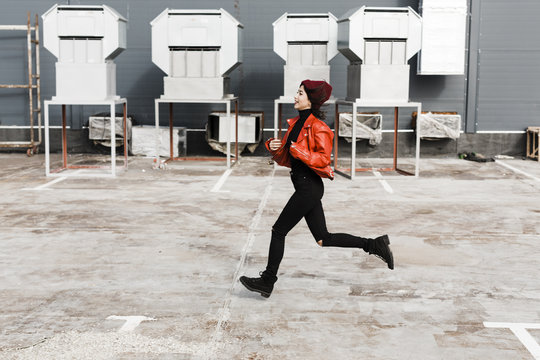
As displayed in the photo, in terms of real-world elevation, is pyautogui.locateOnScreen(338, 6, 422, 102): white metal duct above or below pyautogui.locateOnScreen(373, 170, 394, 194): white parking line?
above

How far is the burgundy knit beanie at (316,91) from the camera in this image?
544cm

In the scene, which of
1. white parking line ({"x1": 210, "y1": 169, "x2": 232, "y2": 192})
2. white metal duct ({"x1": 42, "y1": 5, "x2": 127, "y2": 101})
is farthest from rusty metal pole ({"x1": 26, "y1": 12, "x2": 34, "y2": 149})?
white parking line ({"x1": 210, "y1": 169, "x2": 232, "y2": 192})

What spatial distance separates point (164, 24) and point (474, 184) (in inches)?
238

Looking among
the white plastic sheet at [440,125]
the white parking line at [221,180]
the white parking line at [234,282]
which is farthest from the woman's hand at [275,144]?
the white plastic sheet at [440,125]

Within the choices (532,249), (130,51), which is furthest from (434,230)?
(130,51)

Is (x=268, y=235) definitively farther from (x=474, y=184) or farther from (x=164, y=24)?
(x=164, y=24)

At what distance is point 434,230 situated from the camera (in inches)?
317

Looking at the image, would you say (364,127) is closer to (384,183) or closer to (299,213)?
(384,183)

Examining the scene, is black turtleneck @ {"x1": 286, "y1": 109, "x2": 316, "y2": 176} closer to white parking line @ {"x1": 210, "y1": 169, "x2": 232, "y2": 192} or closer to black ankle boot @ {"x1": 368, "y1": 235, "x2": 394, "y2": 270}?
black ankle boot @ {"x1": 368, "y1": 235, "x2": 394, "y2": 270}

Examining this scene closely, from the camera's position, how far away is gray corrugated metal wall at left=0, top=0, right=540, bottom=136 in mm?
15031

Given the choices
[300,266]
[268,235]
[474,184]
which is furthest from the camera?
[474,184]

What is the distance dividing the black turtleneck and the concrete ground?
3.25ft

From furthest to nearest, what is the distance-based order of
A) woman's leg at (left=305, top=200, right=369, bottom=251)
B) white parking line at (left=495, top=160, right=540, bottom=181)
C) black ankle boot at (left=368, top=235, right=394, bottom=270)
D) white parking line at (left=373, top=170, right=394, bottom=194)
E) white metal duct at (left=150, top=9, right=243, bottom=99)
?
white metal duct at (left=150, top=9, right=243, bottom=99)
white parking line at (left=495, top=160, right=540, bottom=181)
white parking line at (left=373, top=170, right=394, bottom=194)
black ankle boot at (left=368, top=235, right=394, bottom=270)
woman's leg at (left=305, top=200, right=369, bottom=251)

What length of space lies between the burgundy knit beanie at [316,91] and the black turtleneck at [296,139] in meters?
0.08
